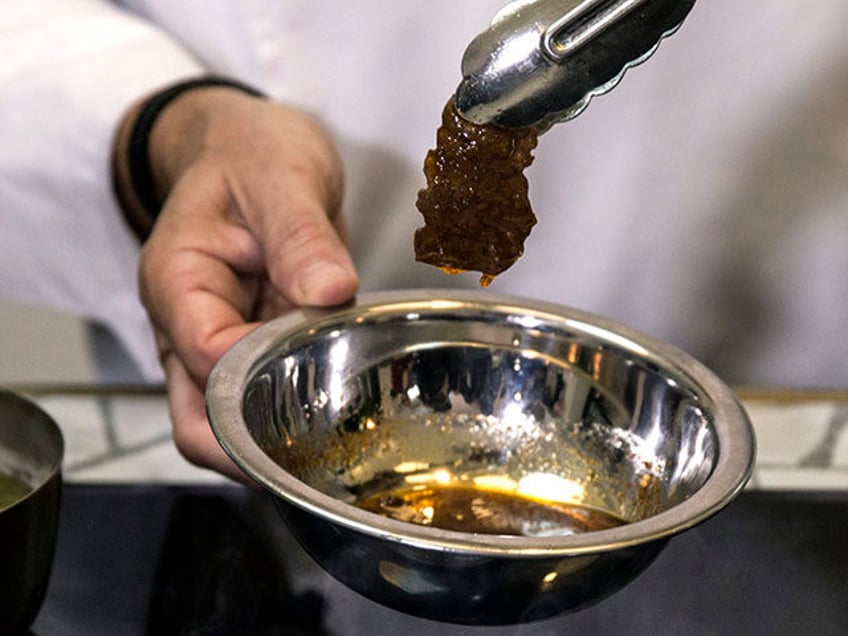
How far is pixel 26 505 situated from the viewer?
1.96 feet

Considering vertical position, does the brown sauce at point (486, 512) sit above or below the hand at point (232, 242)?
below

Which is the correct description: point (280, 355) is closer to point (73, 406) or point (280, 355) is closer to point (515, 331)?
point (515, 331)

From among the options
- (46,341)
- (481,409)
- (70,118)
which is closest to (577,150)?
(481,409)

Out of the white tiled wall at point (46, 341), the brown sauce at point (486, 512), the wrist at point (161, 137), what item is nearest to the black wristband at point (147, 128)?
the wrist at point (161, 137)

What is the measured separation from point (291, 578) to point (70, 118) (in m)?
0.54

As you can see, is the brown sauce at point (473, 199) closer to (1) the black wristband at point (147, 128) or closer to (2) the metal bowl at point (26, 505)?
(2) the metal bowl at point (26, 505)

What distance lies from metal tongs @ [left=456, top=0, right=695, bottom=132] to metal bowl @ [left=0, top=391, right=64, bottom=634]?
32 cm

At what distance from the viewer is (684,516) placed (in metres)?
0.55

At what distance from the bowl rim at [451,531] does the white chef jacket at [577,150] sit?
1.00ft

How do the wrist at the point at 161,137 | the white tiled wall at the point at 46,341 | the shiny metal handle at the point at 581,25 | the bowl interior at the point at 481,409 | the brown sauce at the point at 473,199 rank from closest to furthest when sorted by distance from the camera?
the shiny metal handle at the point at 581,25 → the brown sauce at the point at 473,199 → the bowl interior at the point at 481,409 → the wrist at the point at 161,137 → the white tiled wall at the point at 46,341

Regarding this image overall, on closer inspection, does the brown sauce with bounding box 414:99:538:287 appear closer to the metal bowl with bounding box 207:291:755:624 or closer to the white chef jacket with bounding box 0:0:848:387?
the metal bowl with bounding box 207:291:755:624

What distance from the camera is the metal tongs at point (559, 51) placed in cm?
48

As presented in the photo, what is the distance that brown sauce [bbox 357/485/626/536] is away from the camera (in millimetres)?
695

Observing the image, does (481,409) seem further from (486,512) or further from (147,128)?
(147,128)
